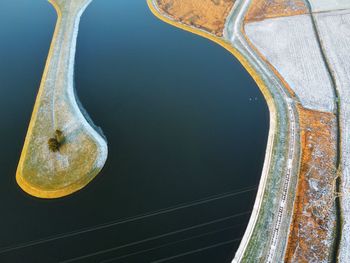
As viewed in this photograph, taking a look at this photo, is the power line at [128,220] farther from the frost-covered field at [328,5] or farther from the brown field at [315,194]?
the frost-covered field at [328,5]

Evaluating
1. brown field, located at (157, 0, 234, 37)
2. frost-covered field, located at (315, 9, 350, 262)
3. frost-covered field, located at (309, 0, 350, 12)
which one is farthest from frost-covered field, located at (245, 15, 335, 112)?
brown field, located at (157, 0, 234, 37)

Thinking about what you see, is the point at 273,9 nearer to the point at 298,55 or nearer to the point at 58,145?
the point at 298,55

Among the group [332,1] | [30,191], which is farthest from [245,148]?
[332,1]

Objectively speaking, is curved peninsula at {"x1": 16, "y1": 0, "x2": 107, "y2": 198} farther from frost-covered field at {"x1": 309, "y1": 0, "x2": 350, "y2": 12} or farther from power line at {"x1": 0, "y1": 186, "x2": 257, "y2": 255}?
frost-covered field at {"x1": 309, "y1": 0, "x2": 350, "y2": 12}

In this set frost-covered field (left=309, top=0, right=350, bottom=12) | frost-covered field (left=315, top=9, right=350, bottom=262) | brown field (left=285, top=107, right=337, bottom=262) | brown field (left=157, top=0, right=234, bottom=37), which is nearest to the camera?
brown field (left=285, top=107, right=337, bottom=262)

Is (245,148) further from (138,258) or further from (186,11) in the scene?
(186,11)

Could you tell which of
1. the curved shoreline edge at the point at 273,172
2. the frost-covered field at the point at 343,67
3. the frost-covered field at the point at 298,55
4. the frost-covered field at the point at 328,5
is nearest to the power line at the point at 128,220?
the curved shoreline edge at the point at 273,172
